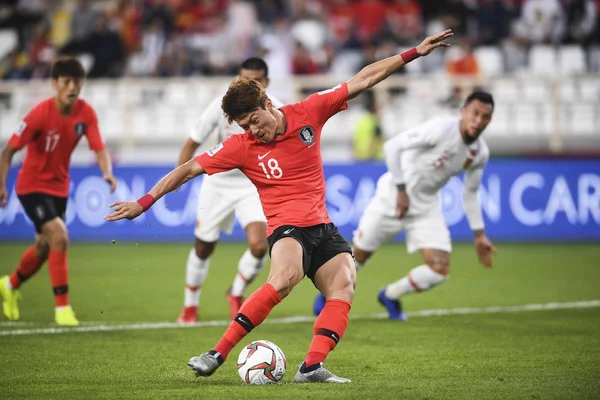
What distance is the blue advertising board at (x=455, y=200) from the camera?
17.5m

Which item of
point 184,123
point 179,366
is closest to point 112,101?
point 184,123

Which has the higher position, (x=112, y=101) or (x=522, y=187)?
(x=112, y=101)

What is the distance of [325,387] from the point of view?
661 cm

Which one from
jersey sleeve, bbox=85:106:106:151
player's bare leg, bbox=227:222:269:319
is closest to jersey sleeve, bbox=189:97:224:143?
player's bare leg, bbox=227:222:269:319

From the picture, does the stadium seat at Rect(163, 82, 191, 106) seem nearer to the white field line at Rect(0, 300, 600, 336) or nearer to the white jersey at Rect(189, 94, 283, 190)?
the white jersey at Rect(189, 94, 283, 190)

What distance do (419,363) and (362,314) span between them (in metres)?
3.20

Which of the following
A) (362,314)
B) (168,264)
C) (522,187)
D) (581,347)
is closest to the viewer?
(581,347)

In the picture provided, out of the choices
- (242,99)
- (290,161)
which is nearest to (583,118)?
(290,161)

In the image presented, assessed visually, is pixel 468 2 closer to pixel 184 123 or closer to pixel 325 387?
pixel 184 123

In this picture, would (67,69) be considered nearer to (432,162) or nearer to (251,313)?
(432,162)

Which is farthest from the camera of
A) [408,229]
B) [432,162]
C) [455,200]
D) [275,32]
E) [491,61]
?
[275,32]

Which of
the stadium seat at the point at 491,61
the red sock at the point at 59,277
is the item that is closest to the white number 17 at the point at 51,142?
the red sock at the point at 59,277

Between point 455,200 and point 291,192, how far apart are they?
10.8 metres

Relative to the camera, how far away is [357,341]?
9.11 metres
